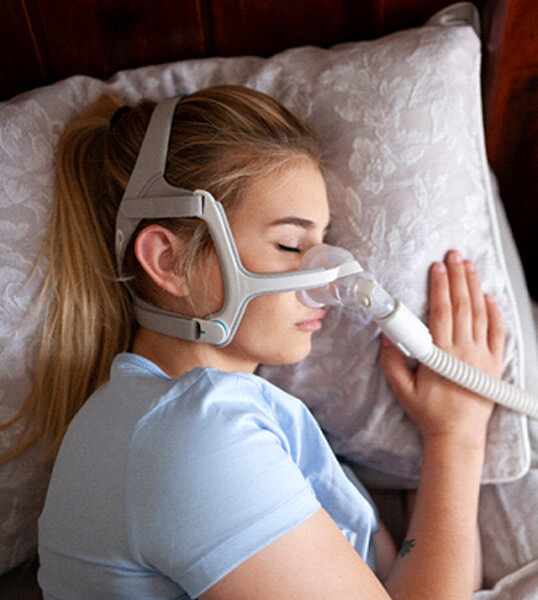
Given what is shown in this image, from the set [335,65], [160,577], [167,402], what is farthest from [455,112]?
[160,577]

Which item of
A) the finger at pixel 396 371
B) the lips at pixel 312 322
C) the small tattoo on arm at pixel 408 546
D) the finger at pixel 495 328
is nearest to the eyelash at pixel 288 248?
the lips at pixel 312 322

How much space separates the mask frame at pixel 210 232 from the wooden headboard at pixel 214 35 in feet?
1.09

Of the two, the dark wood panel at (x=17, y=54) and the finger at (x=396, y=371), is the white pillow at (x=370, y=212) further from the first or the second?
the dark wood panel at (x=17, y=54)

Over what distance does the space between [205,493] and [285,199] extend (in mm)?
457

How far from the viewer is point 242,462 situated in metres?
0.68

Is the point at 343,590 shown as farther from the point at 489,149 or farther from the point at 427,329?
the point at 489,149

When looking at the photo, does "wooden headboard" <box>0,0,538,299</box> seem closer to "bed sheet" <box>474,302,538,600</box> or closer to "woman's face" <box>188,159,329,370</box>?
"woman's face" <box>188,159,329,370</box>

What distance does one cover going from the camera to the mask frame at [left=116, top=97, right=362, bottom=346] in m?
0.87

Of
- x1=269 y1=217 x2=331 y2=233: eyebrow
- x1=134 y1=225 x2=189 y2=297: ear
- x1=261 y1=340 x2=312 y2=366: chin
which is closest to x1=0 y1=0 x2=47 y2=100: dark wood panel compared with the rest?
x1=134 y1=225 x2=189 y2=297: ear

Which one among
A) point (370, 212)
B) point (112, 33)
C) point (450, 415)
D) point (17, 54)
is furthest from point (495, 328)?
point (17, 54)

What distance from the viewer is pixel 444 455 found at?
1.00 metres

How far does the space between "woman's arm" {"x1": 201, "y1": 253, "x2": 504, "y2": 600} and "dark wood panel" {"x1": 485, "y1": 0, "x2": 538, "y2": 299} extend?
0.39 metres

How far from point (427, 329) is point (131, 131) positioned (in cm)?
60

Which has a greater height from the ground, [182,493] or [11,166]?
[11,166]
